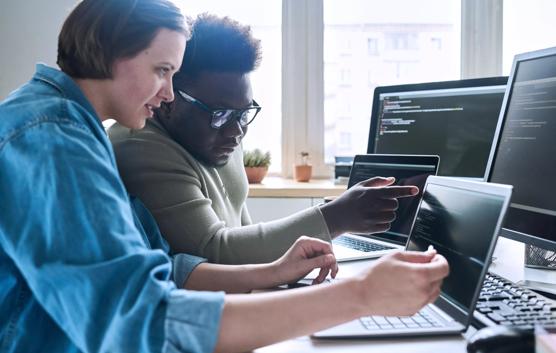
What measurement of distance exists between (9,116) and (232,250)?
0.54 m

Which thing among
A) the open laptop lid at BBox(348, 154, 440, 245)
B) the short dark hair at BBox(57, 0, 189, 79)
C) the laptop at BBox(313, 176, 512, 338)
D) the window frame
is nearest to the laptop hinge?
the laptop at BBox(313, 176, 512, 338)

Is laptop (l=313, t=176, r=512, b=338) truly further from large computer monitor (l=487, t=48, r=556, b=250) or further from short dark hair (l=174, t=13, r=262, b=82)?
short dark hair (l=174, t=13, r=262, b=82)

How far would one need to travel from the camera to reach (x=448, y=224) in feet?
2.83

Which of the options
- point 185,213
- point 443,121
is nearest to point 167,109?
Answer: point 185,213

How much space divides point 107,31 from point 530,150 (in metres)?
0.76

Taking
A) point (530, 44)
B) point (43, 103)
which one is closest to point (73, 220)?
point (43, 103)

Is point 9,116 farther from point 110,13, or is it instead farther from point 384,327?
point 384,327

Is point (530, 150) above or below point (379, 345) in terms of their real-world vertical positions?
above

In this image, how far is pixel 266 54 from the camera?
265 centimetres

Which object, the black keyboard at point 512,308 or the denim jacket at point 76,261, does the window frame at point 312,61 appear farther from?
the denim jacket at point 76,261

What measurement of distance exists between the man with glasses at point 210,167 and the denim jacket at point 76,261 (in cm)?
41

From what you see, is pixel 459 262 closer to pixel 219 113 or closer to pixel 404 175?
pixel 404 175

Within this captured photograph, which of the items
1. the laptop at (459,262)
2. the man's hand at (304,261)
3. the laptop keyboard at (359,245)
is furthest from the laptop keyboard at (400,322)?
the laptop keyboard at (359,245)

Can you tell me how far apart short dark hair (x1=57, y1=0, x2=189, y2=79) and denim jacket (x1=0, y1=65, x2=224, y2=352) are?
6.4 inches
